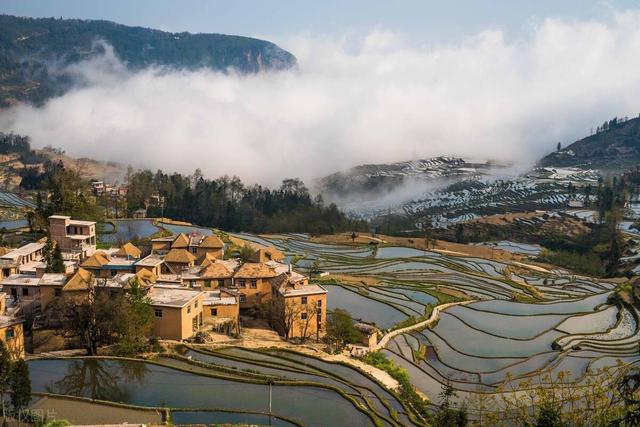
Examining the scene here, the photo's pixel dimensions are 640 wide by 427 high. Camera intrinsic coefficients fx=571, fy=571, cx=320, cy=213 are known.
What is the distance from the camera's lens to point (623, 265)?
57.4 meters

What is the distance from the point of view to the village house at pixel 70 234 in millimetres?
37562

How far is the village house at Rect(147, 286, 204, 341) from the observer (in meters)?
24.6

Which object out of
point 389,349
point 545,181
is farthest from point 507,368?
point 545,181

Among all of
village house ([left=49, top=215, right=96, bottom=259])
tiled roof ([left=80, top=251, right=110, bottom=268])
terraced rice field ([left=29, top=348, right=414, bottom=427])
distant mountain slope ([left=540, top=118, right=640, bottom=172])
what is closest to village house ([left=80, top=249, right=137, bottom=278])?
tiled roof ([left=80, top=251, right=110, bottom=268])

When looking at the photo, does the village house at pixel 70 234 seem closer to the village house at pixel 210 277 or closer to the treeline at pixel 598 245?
the village house at pixel 210 277

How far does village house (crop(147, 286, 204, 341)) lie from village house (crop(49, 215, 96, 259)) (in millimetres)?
14108

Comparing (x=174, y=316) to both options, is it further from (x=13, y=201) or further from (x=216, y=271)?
(x=13, y=201)

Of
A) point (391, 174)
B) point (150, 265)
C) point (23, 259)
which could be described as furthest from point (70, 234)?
point (391, 174)

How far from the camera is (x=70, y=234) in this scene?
3856 centimetres

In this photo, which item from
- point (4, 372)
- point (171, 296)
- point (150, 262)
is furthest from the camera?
point (150, 262)

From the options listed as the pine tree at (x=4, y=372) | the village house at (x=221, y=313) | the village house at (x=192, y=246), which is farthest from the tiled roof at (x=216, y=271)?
the pine tree at (x=4, y=372)

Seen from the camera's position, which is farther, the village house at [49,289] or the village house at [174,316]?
the village house at [49,289]

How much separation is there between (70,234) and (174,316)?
58.2 ft

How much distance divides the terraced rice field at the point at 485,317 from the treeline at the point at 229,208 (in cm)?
2095
